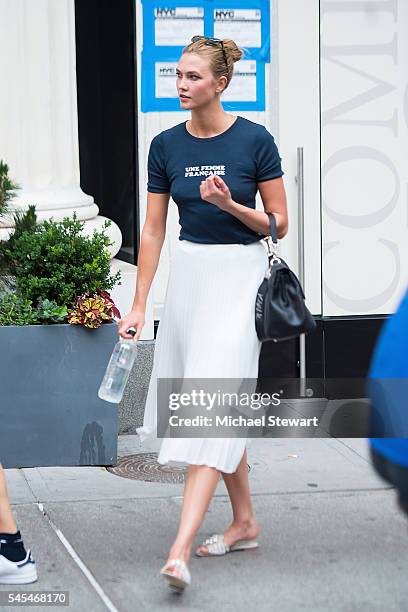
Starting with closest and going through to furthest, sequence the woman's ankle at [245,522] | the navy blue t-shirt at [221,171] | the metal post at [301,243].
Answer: the navy blue t-shirt at [221,171]
the woman's ankle at [245,522]
the metal post at [301,243]

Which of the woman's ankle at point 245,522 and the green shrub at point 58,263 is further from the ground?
the green shrub at point 58,263

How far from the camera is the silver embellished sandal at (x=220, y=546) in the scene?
5.26 metres

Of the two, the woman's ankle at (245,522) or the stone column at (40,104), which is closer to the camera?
the woman's ankle at (245,522)

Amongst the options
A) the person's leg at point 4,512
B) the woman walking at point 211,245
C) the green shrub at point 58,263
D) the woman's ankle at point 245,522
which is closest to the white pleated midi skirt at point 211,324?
the woman walking at point 211,245

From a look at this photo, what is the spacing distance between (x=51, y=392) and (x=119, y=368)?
1466mm

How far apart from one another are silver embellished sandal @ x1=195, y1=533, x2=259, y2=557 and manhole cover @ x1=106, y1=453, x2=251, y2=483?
1.22 m

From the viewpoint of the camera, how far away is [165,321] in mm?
5168

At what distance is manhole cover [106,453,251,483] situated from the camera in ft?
21.7

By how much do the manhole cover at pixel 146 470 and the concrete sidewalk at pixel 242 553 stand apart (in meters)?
0.10

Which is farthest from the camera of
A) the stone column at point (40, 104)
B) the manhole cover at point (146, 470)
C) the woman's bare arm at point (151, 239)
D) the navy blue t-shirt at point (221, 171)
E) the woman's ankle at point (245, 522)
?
the stone column at point (40, 104)

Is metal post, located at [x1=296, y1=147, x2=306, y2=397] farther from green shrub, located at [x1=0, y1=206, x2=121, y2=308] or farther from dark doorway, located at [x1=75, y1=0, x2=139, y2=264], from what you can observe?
green shrub, located at [x1=0, y1=206, x2=121, y2=308]

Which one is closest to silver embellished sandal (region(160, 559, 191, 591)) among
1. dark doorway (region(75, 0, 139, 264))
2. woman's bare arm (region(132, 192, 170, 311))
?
woman's bare arm (region(132, 192, 170, 311))

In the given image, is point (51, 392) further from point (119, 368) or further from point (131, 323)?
point (131, 323)

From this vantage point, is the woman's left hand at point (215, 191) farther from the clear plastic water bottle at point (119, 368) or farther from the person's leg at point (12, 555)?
the person's leg at point (12, 555)
